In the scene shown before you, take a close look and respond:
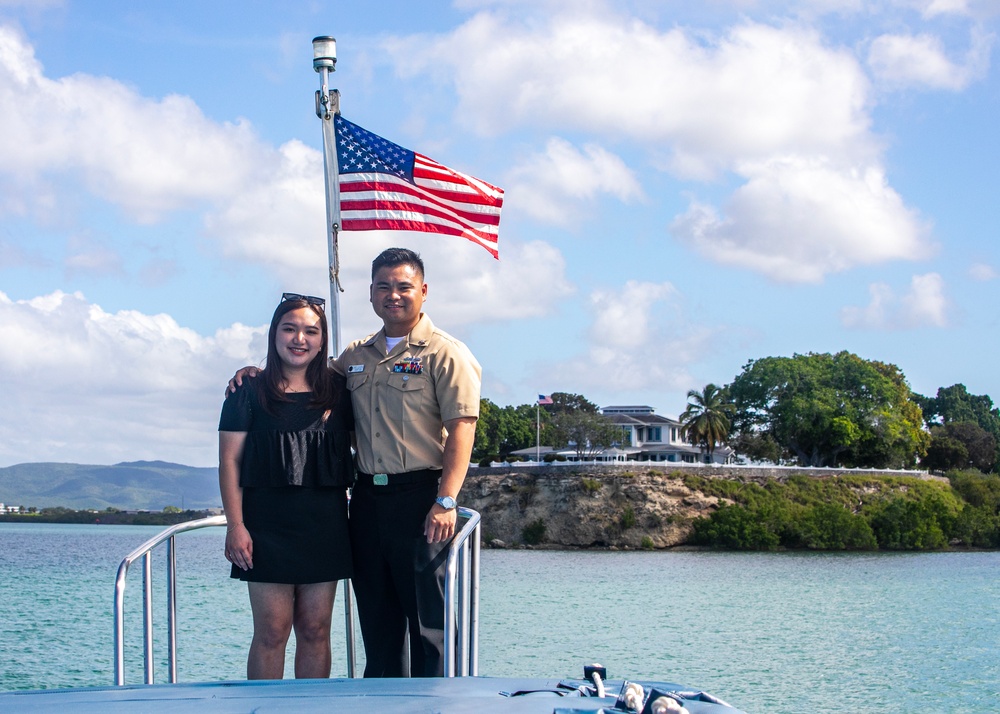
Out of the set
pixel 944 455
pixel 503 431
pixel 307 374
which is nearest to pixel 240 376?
pixel 307 374

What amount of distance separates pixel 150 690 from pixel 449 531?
62.0 inches

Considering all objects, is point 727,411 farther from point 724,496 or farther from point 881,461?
point 724,496

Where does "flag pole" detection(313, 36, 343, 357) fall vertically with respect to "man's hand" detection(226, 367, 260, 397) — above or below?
above

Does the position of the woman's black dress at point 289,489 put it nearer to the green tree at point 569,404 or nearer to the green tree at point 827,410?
the green tree at point 827,410

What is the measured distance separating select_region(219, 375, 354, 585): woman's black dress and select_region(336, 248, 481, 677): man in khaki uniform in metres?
0.19

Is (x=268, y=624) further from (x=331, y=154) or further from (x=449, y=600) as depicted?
(x=331, y=154)

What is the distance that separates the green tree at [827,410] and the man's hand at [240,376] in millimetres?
67717

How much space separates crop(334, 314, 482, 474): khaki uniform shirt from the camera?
471cm

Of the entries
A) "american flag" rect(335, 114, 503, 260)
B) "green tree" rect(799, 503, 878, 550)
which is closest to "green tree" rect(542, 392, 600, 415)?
"green tree" rect(799, 503, 878, 550)

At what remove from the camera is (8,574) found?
140 feet

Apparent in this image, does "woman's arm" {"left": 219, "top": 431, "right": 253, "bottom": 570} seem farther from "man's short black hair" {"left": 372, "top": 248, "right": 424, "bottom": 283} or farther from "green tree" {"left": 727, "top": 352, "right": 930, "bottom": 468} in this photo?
"green tree" {"left": 727, "top": 352, "right": 930, "bottom": 468}

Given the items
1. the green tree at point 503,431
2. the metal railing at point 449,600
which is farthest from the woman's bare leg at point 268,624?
the green tree at point 503,431

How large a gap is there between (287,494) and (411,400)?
28.3 inches

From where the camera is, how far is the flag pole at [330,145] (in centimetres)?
663
